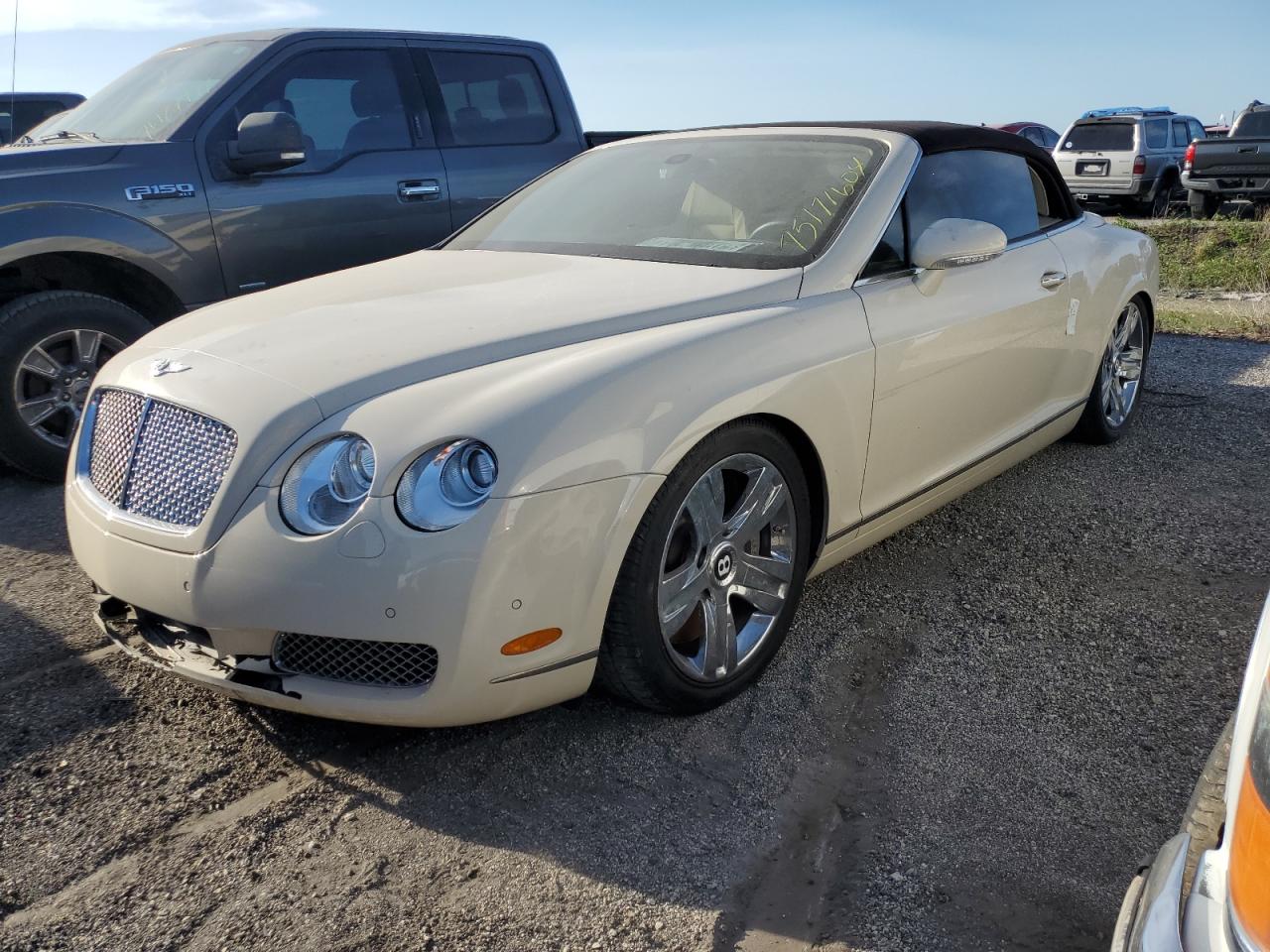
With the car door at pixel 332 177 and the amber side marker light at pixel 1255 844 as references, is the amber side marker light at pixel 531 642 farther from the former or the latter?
the car door at pixel 332 177

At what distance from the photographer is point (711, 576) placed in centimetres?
286

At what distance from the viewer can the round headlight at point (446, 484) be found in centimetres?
229

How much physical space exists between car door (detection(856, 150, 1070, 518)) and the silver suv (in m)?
14.8

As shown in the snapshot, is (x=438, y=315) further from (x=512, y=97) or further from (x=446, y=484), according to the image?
(x=512, y=97)

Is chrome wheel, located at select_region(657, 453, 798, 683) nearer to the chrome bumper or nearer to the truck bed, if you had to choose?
the chrome bumper

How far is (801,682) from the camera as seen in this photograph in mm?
3104

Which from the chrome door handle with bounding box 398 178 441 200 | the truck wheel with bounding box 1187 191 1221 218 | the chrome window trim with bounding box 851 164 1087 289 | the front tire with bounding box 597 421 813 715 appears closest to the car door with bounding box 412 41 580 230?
the chrome door handle with bounding box 398 178 441 200

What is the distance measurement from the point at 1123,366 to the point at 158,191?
4.47 metres

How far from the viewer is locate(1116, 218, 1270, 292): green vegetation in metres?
10.7

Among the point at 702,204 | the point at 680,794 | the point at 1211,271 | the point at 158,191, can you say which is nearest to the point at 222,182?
the point at 158,191

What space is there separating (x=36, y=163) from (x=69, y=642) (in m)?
2.39

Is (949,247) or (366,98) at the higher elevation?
(366,98)

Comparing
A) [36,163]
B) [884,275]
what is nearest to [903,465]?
[884,275]

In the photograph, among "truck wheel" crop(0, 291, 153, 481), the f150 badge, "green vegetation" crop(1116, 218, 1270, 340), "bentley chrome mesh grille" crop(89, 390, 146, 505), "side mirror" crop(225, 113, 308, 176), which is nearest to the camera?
"bentley chrome mesh grille" crop(89, 390, 146, 505)
